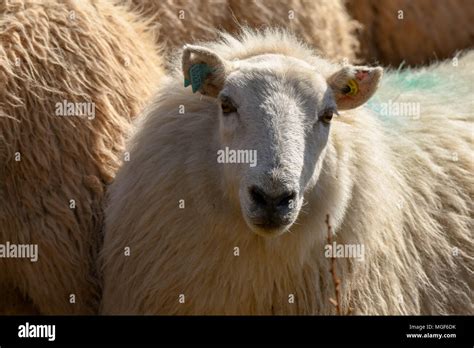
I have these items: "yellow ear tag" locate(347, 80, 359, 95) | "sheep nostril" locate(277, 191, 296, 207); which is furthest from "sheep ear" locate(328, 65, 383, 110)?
"sheep nostril" locate(277, 191, 296, 207)

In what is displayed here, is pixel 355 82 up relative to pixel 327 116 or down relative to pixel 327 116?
up

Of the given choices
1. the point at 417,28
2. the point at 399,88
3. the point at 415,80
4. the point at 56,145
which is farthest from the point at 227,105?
the point at 417,28

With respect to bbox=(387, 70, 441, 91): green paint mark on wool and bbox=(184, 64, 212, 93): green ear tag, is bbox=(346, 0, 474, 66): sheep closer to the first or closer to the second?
bbox=(387, 70, 441, 91): green paint mark on wool

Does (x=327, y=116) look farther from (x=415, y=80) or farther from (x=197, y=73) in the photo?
(x=415, y=80)

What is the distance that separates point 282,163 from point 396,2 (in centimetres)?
349

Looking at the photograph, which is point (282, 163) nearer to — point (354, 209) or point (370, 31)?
point (354, 209)

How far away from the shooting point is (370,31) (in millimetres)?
8289

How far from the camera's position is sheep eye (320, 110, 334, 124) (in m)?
5.40

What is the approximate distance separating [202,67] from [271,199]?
2.72 feet

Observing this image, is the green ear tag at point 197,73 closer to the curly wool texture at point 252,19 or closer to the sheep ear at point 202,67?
the sheep ear at point 202,67

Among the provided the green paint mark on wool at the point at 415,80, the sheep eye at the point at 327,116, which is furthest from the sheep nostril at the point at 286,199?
the green paint mark on wool at the point at 415,80

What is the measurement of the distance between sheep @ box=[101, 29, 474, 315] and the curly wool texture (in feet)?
3.13

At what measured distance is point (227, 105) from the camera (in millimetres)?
5363

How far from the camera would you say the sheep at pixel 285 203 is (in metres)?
5.30
